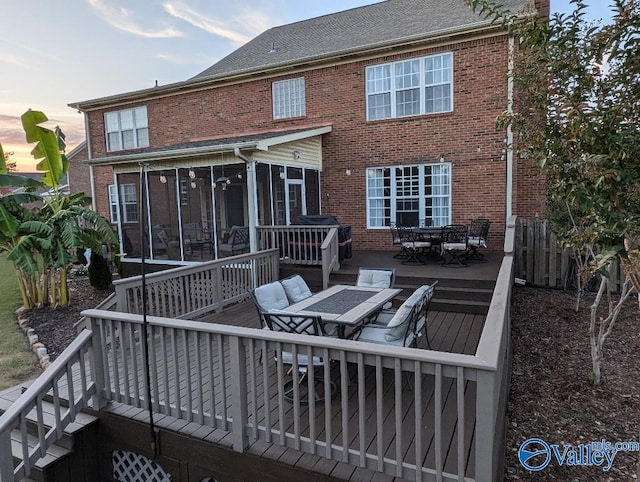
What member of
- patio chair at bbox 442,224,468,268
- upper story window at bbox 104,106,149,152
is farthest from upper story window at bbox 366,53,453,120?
upper story window at bbox 104,106,149,152

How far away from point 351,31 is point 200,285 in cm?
1129

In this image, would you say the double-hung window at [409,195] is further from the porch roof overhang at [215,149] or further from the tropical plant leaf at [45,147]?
the tropical plant leaf at [45,147]

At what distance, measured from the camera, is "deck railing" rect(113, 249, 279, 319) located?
19.8 feet

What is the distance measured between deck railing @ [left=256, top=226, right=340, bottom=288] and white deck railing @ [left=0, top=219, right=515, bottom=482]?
167 inches

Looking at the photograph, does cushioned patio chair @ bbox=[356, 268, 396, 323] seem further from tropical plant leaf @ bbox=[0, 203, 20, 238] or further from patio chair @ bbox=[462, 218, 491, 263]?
tropical plant leaf @ bbox=[0, 203, 20, 238]

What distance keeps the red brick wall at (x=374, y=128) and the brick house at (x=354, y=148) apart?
30mm

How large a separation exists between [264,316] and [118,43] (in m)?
11.8

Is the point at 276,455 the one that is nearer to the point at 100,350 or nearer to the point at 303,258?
the point at 100,350

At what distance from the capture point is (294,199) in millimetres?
11891

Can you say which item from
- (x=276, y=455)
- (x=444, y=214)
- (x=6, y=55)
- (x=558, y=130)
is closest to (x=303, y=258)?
(x=444, y=214)

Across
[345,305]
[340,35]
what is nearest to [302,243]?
[345,305]

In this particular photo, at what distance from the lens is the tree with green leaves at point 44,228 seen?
8.49 meters

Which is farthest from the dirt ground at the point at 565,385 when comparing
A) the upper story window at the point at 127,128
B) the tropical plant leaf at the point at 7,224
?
the upper story window at the point at 127,128

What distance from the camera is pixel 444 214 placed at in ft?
37.3
